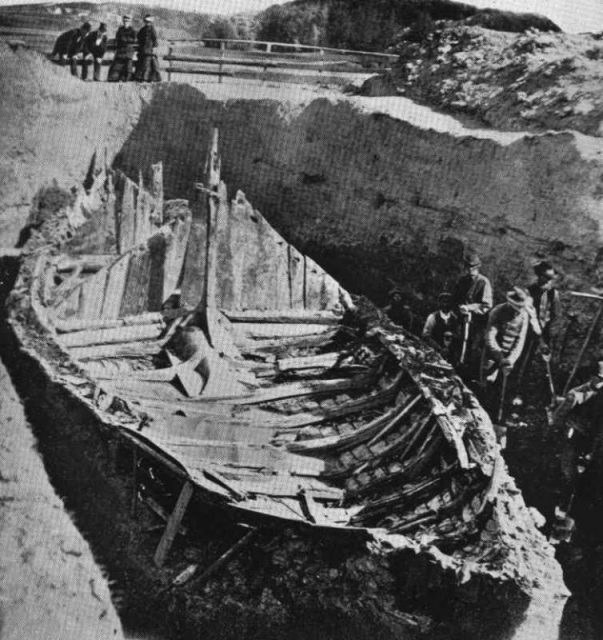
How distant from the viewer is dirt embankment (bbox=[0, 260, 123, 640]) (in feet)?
11.4

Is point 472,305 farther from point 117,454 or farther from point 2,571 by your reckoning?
point 2,571

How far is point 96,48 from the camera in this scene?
259 inches

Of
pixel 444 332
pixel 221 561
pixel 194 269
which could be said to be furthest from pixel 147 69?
pixel 221 561

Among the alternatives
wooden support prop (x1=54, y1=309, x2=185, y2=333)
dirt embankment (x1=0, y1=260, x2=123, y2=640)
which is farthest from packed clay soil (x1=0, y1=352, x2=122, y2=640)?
wooden support prop (x1=54, y1=309, x2=185, y2=333)

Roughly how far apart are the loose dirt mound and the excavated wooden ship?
98.0 inches

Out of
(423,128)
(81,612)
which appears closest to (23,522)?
(81,612)

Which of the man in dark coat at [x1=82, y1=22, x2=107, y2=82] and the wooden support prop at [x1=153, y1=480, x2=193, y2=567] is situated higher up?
the man in dark coat at [x1=82, y1=22, x2=107, y2=82]

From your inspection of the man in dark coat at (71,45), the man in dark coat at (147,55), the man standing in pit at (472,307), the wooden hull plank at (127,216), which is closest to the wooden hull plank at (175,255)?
the wooden hull plank at (127,216)

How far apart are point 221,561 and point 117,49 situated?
5.57 meters

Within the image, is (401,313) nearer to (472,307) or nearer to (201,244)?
(472,307)

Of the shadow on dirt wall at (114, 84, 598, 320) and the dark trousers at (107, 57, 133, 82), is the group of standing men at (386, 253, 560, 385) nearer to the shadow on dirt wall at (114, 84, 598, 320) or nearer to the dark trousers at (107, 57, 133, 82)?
the shadow on dirt wall at (114, 84, 598, 320)

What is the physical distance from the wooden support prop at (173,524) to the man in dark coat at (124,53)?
493 cm

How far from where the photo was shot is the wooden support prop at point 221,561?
12.0ft

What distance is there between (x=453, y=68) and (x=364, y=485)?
5.01 metres
